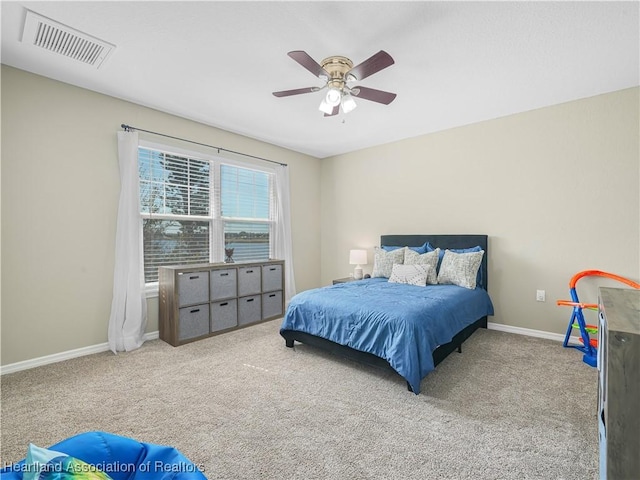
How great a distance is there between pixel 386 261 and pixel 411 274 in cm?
56

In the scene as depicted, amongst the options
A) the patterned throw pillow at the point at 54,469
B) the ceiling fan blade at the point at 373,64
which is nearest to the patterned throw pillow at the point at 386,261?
the ceiling fan blade at the point at 373,64

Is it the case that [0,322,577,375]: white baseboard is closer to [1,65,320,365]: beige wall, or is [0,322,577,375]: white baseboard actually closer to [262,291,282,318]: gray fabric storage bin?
[1,65,320,365]: beige wall

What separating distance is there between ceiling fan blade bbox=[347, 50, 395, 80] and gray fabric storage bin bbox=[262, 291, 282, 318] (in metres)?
3.01

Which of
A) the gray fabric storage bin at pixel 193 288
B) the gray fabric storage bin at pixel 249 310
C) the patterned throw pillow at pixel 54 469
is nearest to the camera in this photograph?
the patterned throw pillow at pixel 54 469

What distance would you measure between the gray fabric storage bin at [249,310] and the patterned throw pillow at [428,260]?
2.04 metres

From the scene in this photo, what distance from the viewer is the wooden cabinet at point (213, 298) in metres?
3.37

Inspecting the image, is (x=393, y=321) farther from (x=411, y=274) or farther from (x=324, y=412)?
(x=411, y=274)

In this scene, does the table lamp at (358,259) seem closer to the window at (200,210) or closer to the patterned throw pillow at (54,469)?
the window at (200,210)

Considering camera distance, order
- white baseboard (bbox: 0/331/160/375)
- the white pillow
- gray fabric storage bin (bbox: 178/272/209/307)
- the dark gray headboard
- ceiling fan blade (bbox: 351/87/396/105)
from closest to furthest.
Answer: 1. ceiling fan blade (bbox: 351/87/396/105)
2. white baseboard (bbox: 0/331/160/375)
3. gray fabric storage bin (bbox: 178/272/209/307)
4. the white pillow
5. the dark gray headboard

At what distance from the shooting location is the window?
11.8 feet

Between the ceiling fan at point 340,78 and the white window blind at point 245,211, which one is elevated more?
the ceiling fan at point 340,78

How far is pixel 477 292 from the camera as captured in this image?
3.44 meters

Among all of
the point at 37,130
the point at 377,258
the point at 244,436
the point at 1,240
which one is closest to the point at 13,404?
the point at 1,240

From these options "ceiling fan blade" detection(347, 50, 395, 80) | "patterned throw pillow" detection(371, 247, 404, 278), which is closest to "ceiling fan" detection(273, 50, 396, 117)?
"ceiling fan blade" detection(347, 50, 395, 80)
